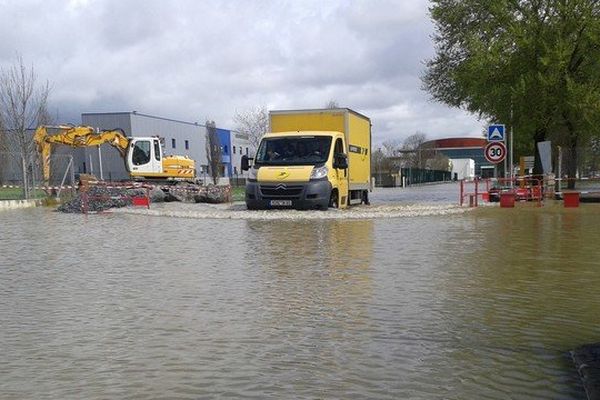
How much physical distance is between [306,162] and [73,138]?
681 inches

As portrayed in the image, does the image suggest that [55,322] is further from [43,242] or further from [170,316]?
A: [43,242]

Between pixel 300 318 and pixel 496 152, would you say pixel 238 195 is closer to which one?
pixel 496 152

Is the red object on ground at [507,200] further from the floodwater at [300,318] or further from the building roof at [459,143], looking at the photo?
the building roof at [459,143]

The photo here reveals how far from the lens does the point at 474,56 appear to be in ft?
74.8

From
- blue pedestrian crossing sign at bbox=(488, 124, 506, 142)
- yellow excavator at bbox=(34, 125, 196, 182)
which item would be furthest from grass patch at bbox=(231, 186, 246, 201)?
blue pedestrian crossing sign at bbox=(488, 124, 506, 142)

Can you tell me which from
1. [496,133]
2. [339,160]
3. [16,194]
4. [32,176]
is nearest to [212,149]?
[16,194]

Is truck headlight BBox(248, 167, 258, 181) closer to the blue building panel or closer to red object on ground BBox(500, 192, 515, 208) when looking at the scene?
red object on ground BBox(500, 192, 515, 208)

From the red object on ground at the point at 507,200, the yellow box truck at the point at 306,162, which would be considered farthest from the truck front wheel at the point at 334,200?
the red object on ground at the point at 507,200

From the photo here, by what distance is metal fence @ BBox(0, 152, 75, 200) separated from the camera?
1092 inches

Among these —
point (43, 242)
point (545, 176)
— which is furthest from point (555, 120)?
point (43, 242)

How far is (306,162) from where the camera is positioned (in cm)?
1762

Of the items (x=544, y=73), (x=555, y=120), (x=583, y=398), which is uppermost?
(x=544, y=73)

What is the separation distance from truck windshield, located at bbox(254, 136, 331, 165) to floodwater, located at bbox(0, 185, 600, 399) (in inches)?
272

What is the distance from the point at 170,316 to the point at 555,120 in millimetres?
23281
